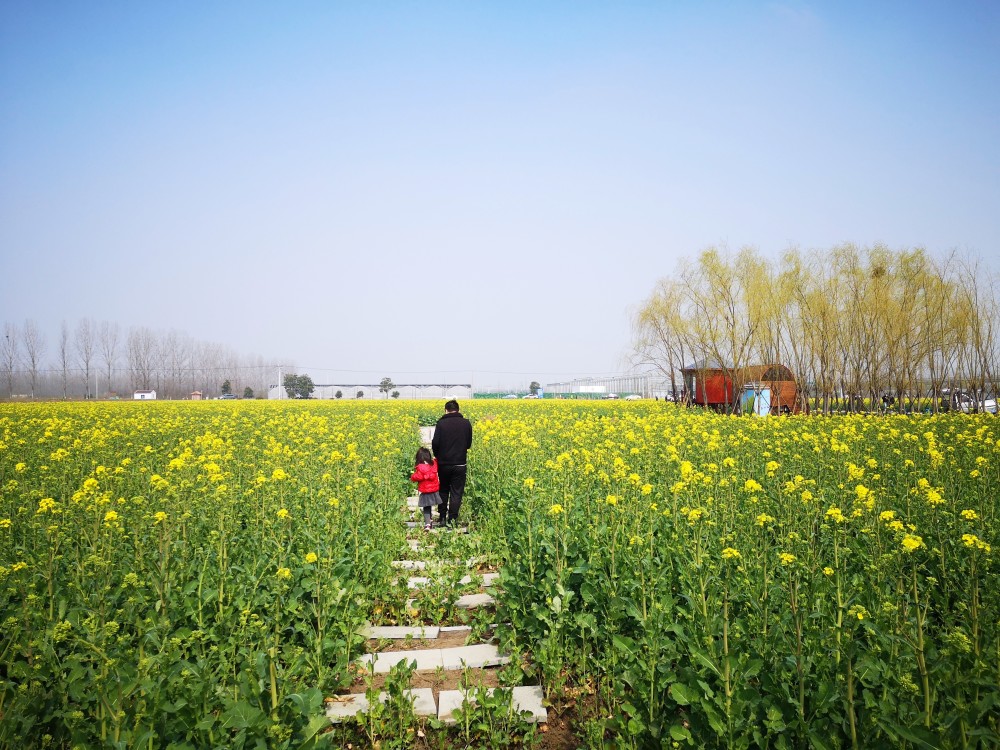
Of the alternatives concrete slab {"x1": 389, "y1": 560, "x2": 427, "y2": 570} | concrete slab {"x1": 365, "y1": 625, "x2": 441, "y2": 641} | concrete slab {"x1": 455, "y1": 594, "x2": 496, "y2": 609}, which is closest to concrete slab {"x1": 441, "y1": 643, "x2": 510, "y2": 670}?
concrete slab {"x1": 365, "y1": 625, "x2": 441, "y2": 641}

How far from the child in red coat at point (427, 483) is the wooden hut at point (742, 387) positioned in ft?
62.8

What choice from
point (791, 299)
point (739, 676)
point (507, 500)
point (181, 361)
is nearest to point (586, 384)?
point (791, 299)

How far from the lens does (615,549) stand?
503cm

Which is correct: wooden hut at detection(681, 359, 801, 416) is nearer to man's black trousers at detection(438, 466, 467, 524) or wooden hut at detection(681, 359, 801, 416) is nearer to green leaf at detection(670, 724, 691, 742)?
man's black trousers at detection(438, 466, 467, 524)

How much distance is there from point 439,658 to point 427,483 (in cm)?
465

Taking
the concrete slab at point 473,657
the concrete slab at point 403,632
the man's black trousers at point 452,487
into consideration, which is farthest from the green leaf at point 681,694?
the man's black trousers at point 452,487

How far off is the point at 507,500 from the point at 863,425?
30.2 feet

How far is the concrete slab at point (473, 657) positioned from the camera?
191 inches

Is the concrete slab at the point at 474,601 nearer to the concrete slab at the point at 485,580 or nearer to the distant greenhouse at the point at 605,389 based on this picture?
the concrete slab at the point at 485,580

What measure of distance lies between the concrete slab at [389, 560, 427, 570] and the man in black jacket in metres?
1.84

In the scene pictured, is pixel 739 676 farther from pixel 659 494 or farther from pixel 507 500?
pixel 507 500

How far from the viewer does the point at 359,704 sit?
13.7 ft

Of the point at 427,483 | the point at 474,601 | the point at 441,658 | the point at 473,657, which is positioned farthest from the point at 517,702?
the point at 427,483

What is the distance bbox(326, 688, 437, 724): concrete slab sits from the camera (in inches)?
157
